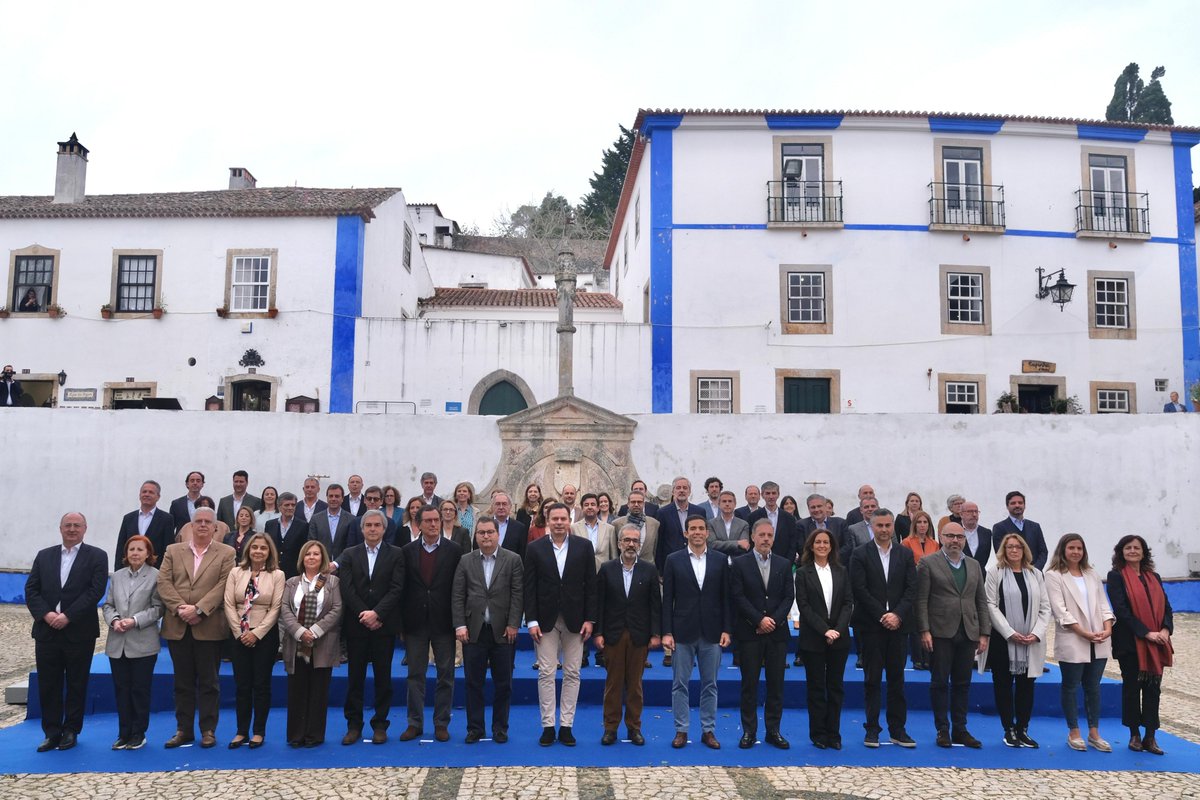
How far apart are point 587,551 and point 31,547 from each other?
1090 cm

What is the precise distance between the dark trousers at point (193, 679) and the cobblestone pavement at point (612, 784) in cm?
59

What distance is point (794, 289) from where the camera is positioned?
18375 millimetres

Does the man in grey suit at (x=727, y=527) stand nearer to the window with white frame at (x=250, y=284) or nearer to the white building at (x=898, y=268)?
the white building at (x=898, y=268)

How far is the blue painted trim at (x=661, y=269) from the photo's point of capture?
18.0 metres

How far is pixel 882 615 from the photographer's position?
6070 mm

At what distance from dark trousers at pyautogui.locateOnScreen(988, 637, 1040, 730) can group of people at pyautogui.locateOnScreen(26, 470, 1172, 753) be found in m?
0.01

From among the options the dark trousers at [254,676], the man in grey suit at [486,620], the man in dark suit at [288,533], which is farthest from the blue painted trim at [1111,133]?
the dark trousers at [254,676]

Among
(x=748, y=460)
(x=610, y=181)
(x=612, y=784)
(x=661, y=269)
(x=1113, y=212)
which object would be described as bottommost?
(x=612, y=784)

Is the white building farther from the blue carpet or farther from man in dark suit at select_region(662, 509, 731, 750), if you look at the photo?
the blue carpet

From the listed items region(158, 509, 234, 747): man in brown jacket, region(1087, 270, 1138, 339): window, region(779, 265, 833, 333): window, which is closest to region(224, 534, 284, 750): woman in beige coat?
region(158, 509, 234, 747): man in brown jacket

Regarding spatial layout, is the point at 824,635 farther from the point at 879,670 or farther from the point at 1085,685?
the point at 1085,685

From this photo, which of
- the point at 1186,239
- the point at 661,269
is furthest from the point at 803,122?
the point at 1186,239

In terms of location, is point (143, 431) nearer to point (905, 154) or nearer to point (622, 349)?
point (622, 349)

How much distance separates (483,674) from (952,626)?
3.16m
